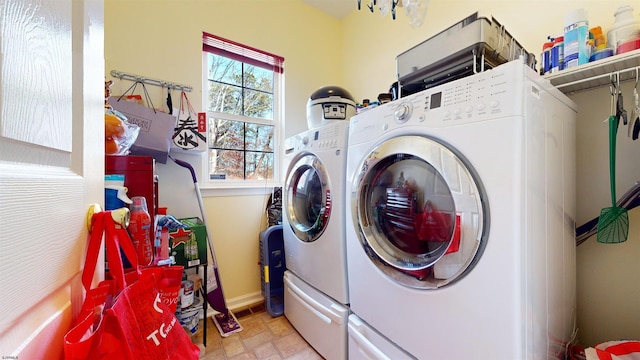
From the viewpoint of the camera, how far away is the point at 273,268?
1.94m

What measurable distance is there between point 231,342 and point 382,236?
4.24 feet

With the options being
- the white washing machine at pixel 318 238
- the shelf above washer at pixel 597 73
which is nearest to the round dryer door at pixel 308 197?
the white washing machine at pixel 318 238

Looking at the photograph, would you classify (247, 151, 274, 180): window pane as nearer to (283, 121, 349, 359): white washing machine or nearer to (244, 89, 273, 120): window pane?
(244, 89, 273, 120): window pane

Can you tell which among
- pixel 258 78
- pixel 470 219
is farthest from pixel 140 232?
pixel 258 78

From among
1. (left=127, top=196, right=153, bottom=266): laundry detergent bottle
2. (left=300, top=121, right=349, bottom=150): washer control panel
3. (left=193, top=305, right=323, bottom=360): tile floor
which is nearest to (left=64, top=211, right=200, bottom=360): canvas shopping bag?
(left=127, top=196, right=153, bottom=266): laundry detergent bottle

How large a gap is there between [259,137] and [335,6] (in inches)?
61.5

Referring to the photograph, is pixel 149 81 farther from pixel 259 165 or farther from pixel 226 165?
pixel 259 165

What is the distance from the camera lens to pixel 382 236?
3.47 ft

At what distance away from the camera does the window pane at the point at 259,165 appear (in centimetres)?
223

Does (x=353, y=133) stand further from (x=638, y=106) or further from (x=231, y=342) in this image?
(x=231, y=342)

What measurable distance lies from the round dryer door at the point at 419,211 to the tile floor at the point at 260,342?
943 mm

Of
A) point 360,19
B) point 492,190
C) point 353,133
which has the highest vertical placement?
point 360,19

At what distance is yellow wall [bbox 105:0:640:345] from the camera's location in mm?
1117

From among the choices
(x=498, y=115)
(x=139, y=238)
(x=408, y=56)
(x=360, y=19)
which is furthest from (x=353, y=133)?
(x=360, y=19)
